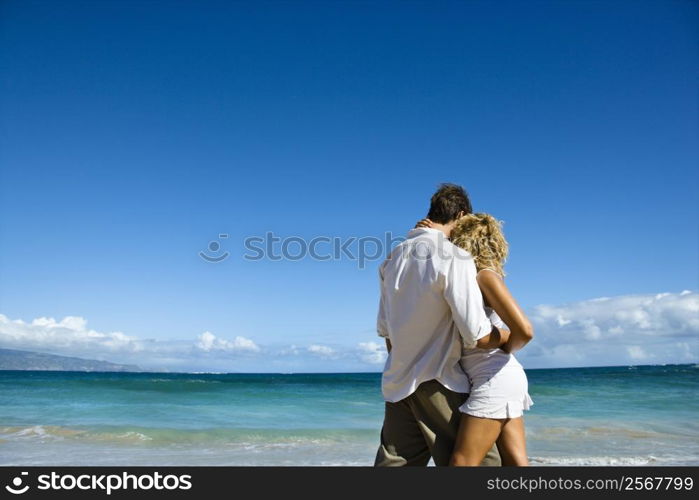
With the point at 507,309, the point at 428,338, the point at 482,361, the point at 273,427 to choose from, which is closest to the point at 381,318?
the point at 428,338

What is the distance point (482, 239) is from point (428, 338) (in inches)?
18.6

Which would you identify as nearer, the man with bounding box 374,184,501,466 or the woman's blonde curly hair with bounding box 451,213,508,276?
the man with bounding box 374,184,501,466

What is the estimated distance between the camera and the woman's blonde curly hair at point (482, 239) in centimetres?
241

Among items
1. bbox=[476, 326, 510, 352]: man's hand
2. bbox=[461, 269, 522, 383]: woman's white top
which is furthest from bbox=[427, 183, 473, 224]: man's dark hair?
bbox=[476, 326, 510, 352]: man's hand

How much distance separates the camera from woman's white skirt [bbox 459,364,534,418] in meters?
2.31

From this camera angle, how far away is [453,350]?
2.34 meters

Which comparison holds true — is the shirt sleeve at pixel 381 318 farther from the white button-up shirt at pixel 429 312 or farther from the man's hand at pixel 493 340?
the man's hand at pixel 493 340

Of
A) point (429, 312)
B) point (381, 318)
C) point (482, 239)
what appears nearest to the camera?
point (429, 312)

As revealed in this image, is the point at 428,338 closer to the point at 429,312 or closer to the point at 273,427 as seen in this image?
the point at 429,312

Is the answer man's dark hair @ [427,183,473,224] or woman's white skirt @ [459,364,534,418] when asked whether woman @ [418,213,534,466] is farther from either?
man's dark hair @ [427,183,473,224]

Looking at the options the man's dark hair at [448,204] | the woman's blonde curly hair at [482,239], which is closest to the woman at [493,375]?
the woman's blonde curly hair at [482,239]

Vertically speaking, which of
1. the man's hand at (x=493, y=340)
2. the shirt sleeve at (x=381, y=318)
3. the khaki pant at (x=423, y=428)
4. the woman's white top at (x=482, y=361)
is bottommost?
the khaki pant at (x=423, y=428)

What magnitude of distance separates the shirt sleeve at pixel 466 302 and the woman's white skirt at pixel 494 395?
19 centimetres

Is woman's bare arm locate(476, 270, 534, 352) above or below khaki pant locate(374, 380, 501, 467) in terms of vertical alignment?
above
